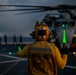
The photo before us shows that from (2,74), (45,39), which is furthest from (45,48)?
(2,74)

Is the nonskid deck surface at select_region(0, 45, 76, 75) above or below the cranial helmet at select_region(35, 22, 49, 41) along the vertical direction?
below

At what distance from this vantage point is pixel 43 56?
515cm

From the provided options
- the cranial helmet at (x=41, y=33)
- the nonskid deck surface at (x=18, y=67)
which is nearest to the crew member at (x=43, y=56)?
the cranial helmet at (x=41, y=33)

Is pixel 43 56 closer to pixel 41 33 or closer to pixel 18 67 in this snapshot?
pixel 41 33

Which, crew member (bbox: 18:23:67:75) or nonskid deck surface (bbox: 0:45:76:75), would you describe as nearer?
crew member (bbox: 18:23:67:75)

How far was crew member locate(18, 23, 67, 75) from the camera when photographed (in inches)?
199

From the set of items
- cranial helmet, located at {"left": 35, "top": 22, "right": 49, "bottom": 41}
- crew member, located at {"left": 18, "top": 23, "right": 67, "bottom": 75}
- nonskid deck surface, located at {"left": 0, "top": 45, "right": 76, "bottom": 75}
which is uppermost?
Answer: cranial helmet, located at {"left": 35, "top": 22, "right": 49, "bottom": 41}

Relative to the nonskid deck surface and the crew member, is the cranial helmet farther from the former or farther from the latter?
the nonskid deck surface

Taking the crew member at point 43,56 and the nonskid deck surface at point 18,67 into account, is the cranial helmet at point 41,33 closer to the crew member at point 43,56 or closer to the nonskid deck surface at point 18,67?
the crew member at point 43,56

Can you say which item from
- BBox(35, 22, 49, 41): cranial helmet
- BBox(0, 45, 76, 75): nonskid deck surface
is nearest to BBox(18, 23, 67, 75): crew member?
BBox(35, 22, 49, 41): cranial helmet

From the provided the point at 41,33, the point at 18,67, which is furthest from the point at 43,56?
the point at 18,67

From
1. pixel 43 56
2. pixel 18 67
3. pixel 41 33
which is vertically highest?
pixel 41 33

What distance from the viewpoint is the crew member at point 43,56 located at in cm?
506

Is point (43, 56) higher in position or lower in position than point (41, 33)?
lower
